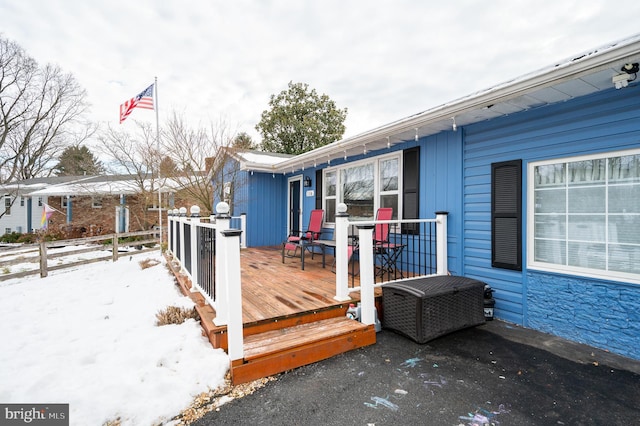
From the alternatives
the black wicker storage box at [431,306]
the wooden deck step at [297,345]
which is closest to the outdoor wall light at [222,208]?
the wooden deck step at [297,345]

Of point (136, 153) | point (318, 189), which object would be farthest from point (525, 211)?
point (136, 153)

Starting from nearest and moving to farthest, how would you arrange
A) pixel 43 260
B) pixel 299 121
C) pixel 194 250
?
pixel 194 250 → pixel 43 260 → pixel 299 121

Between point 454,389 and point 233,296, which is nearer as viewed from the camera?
point 454,389

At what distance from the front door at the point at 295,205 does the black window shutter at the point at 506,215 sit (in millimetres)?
4904

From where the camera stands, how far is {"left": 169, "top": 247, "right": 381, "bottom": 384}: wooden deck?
2.38 meters

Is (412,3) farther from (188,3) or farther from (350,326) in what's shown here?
(350,326)

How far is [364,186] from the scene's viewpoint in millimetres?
5613

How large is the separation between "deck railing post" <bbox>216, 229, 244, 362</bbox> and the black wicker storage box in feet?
5.53

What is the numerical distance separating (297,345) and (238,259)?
2.98 ft

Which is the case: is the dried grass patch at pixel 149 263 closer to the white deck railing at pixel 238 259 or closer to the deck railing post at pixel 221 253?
the white deck railing at pixel 238 259

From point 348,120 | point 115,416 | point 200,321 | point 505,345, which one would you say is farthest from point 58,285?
point 348,120

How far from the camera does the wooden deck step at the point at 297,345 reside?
7.51 ft

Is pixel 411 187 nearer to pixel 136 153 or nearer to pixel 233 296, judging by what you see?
pixel 233 296

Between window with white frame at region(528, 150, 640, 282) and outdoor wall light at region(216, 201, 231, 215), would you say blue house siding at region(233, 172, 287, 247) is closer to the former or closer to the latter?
outdoor wall light at region(216, 201, 231, 215)
